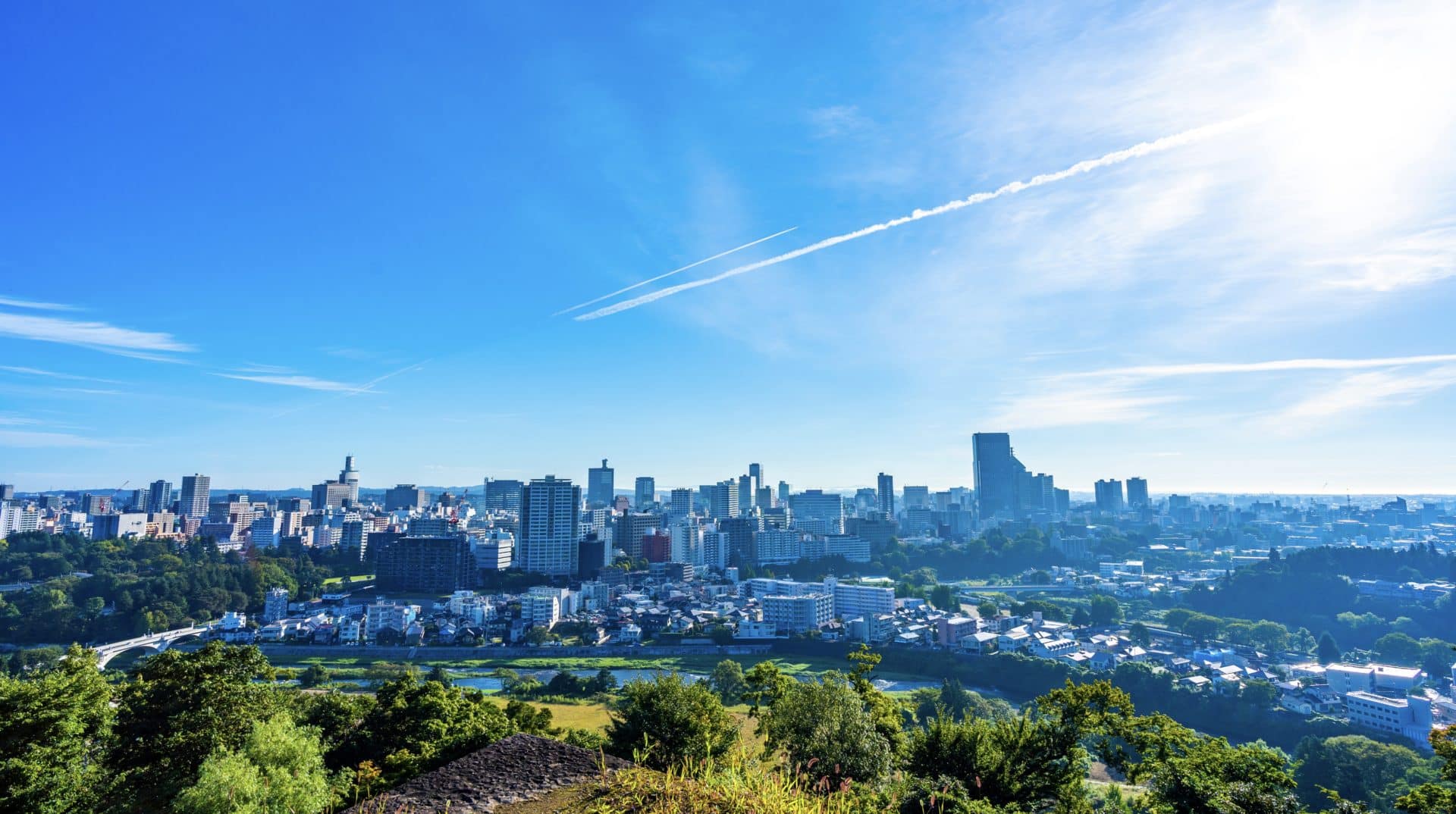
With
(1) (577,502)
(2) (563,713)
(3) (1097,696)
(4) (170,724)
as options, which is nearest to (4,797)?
(4) (170,724)

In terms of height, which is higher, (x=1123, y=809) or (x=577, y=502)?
(x=577, y=502)

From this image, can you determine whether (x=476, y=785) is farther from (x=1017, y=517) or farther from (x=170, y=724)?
(x=1017, y=517)

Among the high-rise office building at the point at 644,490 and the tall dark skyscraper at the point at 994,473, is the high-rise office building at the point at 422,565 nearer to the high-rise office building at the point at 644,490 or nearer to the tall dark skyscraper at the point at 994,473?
the high-rise office building at the point at 644,490

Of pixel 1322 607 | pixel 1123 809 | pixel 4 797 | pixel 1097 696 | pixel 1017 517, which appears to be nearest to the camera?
pixel 4 797

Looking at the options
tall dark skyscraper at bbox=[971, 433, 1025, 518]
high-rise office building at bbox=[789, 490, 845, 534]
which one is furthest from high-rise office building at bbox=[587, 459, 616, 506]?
tall dark skyscraper at bbox=[971, 433, 1025, 518]

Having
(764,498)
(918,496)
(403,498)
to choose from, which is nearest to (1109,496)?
(918,496)
